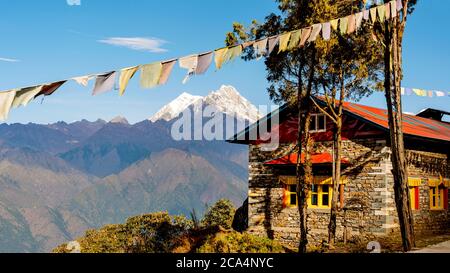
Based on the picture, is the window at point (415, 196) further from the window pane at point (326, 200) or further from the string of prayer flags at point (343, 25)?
the string of prayer flags at point (343, 25)

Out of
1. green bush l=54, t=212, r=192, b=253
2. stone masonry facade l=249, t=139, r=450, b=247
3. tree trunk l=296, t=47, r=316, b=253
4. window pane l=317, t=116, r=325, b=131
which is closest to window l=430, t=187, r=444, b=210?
stone masonry facade l=249, t=139, r=450, b=247

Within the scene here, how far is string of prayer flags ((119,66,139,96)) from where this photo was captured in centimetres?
813

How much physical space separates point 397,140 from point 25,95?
1004cm

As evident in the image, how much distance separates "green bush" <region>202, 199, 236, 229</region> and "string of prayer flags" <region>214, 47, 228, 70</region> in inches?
1024

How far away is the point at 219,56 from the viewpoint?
9.28 meters

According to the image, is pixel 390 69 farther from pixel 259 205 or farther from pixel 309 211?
pixel 259 205

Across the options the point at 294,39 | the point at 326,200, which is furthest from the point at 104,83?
the point at 326,200

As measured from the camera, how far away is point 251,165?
26516 millimetres

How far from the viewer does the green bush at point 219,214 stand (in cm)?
3503

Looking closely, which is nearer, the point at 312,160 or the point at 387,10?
the point at 387,10

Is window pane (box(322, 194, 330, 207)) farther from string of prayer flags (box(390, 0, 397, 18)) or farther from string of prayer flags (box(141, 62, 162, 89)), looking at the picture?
string of prayer flags (box(141, 62, 162, 89))

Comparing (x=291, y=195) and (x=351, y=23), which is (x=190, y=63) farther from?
(x=291, y=195)

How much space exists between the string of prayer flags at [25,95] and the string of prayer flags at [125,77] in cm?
117

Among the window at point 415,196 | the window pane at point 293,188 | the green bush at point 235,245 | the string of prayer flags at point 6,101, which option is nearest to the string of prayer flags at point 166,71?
the string of prayer flags at point 6,101
